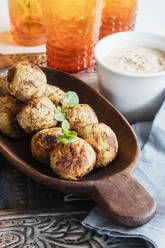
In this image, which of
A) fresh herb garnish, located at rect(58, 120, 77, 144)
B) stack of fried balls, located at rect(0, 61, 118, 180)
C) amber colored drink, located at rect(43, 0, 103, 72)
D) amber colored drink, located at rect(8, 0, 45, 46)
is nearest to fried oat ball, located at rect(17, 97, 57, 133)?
stack of fried balls, located at rect(0, 61, 118, 180)

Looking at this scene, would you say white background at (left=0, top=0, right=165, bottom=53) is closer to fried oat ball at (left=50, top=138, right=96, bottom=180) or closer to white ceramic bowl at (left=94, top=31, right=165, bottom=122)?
white ceramic bowl at (left=94, top=31, right=165, bottom=122)

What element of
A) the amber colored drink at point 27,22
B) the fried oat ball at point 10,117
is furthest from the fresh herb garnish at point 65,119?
the amber colored drink at point 27,22

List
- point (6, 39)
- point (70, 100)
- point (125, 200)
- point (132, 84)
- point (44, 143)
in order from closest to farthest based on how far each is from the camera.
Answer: point (125, 200) → point (44, 143) → point (70, 100) → point (132, 84) → point (6, 39)

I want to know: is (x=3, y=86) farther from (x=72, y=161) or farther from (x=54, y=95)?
(x=72, y=161)


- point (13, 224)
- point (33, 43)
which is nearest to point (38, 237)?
point (13, 224)

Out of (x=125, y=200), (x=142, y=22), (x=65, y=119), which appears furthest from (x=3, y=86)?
(x=142, y=22)
